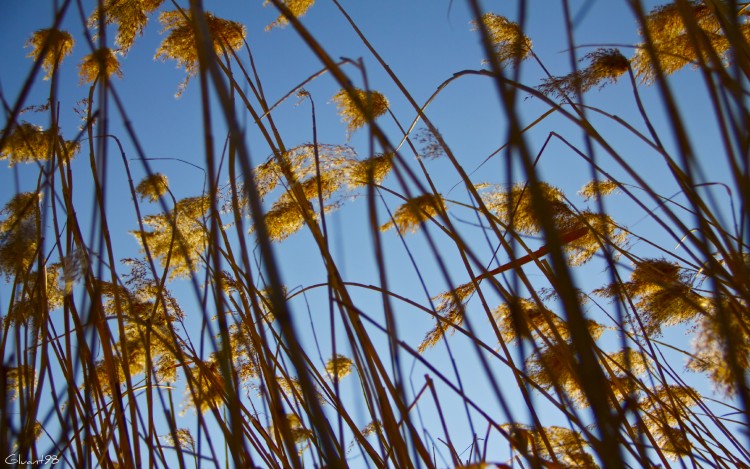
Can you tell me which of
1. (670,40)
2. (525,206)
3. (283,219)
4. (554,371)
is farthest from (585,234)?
(283,219)

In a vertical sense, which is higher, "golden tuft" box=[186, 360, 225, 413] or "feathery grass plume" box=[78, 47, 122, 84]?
"feathery grass plume" box=[78, 47, 122, 84]

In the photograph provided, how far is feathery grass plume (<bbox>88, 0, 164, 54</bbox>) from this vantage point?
4.17 feet

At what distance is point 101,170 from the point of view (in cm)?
68

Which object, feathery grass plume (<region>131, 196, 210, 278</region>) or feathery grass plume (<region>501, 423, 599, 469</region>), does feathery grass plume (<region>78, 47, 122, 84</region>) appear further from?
feathery grass plume (<region>501, 423, 599, 469</region>)

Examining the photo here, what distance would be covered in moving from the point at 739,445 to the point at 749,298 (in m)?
0.55

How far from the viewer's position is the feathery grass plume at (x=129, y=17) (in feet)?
4.17

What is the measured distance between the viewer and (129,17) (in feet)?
4.30

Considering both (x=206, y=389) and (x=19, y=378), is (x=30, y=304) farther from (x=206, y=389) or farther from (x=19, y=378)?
(x=206, y=389)

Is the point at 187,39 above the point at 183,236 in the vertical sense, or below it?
above

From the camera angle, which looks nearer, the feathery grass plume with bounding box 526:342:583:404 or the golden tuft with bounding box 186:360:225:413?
the golden tuft with bounding box 186:360:225:413

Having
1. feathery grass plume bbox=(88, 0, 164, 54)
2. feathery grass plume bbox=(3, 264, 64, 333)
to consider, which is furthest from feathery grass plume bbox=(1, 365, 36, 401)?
feathery grass plume bbox=(88, 0, 164, 54)

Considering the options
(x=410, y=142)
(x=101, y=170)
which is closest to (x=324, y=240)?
(x=101, y=170)

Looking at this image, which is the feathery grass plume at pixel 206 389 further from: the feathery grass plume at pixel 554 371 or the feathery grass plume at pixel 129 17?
the feathery grass plume at pixel 129 17

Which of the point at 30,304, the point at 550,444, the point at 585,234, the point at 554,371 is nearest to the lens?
the point at 550,444
